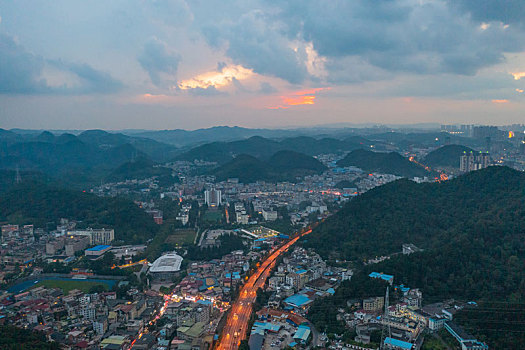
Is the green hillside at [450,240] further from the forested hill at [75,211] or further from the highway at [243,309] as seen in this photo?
the forested hill at [75,211]

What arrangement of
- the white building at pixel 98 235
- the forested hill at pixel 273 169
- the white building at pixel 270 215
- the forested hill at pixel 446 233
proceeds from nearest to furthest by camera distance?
the forested hill at pixel 446 233 → the white building at pixel 98 235 → the white building at pixel 270 215 → the forested hill at pixel 273 169

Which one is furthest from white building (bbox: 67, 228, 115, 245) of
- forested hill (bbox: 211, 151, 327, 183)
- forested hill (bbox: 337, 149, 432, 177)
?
forested hill (bbox: 337, 149, 432, 177)

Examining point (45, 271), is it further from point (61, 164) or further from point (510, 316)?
point (61, 164)

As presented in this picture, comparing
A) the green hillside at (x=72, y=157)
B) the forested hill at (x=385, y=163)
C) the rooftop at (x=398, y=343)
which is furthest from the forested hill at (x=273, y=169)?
the rooftop at (x=398, y=343)

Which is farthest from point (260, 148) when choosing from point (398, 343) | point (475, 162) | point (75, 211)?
point (398, 343)

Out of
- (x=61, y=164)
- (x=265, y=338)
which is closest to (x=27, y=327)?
(x=265, y=338)

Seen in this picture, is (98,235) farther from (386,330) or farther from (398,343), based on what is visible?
(398,343)
